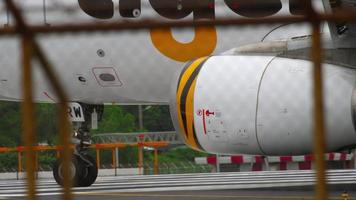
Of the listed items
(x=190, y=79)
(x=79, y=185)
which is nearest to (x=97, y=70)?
(x=79, y=185)

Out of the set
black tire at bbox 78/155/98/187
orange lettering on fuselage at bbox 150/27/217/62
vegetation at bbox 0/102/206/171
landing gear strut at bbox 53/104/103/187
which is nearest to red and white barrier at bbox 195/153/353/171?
vegetation at bbox 0/102/206/171

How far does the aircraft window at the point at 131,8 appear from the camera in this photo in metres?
10.9

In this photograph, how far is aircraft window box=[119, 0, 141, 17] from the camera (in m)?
10.9

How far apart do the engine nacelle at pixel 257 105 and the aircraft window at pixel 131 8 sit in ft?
5.60

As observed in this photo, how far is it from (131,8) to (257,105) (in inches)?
108

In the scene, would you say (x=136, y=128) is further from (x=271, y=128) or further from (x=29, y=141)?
(x=29, y=141)

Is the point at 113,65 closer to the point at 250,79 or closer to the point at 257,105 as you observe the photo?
the point at 250,79

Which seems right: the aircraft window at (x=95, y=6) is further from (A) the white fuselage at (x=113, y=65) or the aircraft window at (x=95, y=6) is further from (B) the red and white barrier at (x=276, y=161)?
(B) the red and white barrier at (x=276, y=161)

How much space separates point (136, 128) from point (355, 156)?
18596 mm

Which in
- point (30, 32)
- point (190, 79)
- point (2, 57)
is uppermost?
point (2, 57)

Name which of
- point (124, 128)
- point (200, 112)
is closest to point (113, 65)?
point (200, 112)

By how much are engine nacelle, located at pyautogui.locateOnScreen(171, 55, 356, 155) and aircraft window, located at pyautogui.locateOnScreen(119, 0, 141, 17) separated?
5.60 feet

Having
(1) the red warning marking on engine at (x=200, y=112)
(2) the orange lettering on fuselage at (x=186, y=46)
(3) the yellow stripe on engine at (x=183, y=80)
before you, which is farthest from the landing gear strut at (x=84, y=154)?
(1) the red warning marking on engine at (x=200, y=112)

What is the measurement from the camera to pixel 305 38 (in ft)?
32.0
